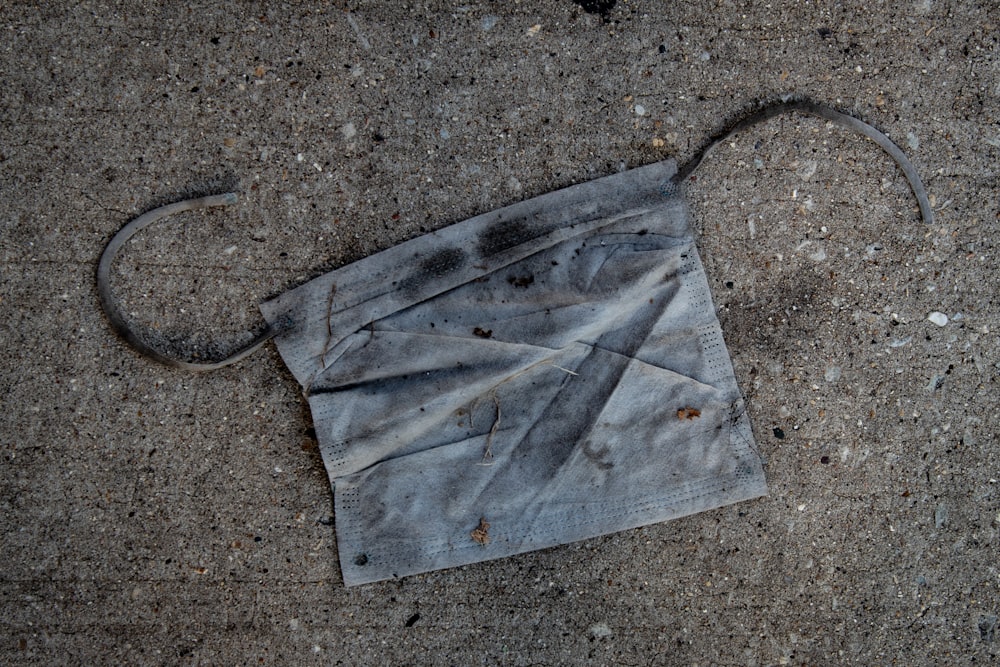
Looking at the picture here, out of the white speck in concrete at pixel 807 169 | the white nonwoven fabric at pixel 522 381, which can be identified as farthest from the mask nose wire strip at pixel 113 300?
the white speck in concrete at pixel 807 169

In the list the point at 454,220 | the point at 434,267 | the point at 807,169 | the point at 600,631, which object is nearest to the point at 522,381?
the point at 434,267

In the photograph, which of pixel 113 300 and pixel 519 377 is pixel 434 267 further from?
pixel 113 300

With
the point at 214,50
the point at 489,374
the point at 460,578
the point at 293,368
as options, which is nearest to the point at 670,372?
the point at 489,374

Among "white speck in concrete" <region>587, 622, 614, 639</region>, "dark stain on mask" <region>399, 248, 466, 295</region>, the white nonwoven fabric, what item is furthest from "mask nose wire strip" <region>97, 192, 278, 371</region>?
"white speck in concrete" <region>587, 622, 614, 639</region>

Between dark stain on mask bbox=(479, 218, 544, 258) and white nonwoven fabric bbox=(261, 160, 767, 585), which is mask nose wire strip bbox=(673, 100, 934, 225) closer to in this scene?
white nonwoven fabric bbox=(261, 160, 767, 585)

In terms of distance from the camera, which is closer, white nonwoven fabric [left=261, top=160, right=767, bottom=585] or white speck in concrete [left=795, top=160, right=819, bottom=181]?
white nonwoven fabric [left=261, top=160, right=767, bottom=585]

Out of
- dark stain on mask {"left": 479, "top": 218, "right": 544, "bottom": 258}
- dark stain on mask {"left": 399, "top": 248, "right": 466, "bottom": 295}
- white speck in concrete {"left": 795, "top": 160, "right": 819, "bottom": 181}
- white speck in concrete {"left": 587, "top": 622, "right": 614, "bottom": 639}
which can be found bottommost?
white speck in concrete {"left": 587, "top": 622, "right": 614, "bottom": 639}

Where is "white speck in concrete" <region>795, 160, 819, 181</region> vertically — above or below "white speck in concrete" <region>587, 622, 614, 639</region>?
above

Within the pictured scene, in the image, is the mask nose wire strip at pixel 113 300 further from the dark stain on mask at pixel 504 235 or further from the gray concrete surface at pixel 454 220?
the dark stain on mask at pixel 504 235
